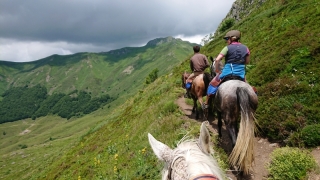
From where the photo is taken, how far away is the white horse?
6.29 feet

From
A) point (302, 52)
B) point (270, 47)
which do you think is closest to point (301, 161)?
point (302, 52)

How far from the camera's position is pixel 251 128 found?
5.96 meters

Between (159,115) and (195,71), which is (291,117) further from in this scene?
(159,115)

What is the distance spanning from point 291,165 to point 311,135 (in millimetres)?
1509

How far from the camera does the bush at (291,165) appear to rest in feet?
19.3

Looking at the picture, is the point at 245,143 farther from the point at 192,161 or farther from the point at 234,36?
the point at 192,161

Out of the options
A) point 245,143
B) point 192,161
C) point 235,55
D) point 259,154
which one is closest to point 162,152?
point 192,161

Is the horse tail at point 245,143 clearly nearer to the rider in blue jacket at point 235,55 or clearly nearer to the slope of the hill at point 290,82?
the rider in blue jacket at point 235,55

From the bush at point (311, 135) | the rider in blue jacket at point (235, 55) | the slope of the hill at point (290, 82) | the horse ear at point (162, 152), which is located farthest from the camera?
the slope of the hill at point (290, 82)

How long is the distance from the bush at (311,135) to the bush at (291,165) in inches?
29.4

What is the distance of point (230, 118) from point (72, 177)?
10.8 metres

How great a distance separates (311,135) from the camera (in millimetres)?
6895

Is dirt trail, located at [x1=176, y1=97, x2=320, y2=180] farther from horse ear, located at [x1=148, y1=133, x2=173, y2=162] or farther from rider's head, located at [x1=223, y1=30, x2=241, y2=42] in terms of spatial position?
horse ear, located at [x1=148, y1=133, x2=173, y2=162]

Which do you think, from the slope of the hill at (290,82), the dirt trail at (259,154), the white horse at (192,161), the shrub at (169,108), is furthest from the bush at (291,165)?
the shrub at (169,108)
